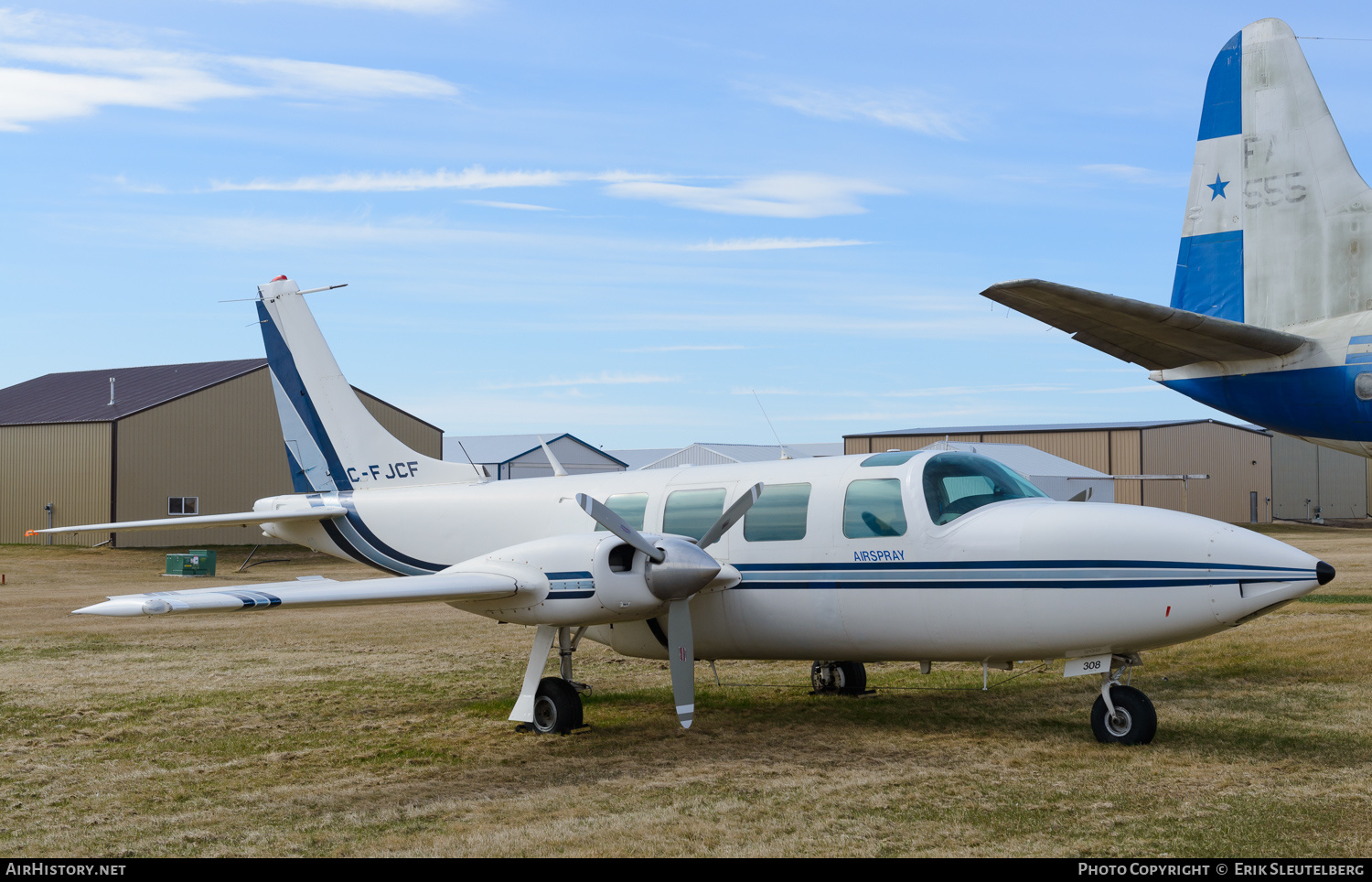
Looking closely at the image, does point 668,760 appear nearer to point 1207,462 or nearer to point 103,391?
point 103,391

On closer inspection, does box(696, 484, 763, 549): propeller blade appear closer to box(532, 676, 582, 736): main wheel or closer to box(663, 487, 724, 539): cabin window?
box(663, 487, 724, 539): cabin window

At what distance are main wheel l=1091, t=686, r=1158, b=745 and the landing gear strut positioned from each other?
3.49 meters

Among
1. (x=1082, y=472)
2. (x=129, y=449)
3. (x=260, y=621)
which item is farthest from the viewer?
(x=1082, y=472)

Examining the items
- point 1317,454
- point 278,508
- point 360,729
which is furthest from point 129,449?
point 1317,454

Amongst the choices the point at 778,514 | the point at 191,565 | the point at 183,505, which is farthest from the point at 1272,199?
the point at 183,505

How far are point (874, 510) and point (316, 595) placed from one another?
484cm

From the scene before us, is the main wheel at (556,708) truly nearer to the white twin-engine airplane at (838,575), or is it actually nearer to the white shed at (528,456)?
the white twin-engine airplane at (838,575)

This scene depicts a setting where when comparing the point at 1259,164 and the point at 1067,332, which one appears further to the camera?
the point at 1259,164

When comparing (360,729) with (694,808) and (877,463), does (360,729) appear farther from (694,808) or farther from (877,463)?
(877,463)

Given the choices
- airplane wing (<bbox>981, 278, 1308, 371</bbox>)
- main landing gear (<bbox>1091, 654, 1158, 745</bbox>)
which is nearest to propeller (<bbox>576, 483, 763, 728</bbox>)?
airplane wing (<bbox>981, 278, 1308, 371</bbox>)

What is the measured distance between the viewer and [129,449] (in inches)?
1672

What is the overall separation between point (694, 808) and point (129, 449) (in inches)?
1588

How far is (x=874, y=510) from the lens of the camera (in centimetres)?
1022

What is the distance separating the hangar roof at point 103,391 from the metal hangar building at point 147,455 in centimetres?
10
